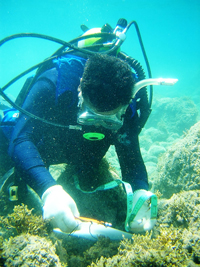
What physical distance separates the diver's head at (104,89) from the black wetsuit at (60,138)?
250 mm

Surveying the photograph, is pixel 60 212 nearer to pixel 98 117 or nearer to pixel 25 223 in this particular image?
pixel 25 223

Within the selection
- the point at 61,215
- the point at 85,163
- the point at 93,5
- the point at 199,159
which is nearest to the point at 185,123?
the point at 199,159

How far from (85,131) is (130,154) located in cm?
81

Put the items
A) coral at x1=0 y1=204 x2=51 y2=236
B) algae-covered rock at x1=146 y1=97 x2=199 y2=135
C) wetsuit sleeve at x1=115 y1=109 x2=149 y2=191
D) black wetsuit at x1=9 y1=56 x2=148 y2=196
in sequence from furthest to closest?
algae-covered rock at x1=146 y1=97 x2=199 y2=135 → wetsuit sleeve at x1=115 y1=109 x2=149 y2=191 → black wetsuit at x1=9 y1=56 x2=148 y2=196 → coral at x1=0 y1=204 x2=51 y2=236

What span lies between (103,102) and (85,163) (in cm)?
107

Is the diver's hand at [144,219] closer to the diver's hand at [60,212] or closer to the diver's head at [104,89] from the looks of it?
the diver's hand at [60,212]

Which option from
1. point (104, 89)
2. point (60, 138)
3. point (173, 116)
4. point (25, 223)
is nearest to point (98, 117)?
point (104, 89)

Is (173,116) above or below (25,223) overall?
below

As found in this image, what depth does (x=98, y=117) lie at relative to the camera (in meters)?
1.81

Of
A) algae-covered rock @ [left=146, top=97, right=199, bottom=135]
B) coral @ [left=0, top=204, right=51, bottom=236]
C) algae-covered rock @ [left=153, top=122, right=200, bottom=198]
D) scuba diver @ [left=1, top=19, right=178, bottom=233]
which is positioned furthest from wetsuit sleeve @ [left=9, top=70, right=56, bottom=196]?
algae-covered rock @ [left=146, top=97, right=199, bottom=135]

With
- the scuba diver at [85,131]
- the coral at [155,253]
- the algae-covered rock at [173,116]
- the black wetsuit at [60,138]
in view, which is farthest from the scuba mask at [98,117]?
the algae-covered rock at [173,116]

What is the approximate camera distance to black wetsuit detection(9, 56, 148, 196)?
73.7 inches

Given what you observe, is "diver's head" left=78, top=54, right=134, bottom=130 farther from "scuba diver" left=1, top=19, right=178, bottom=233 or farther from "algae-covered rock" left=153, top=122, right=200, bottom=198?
"algae-covered rock" left=153, top=122, right=200, bottom=198

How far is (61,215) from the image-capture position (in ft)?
4.84
